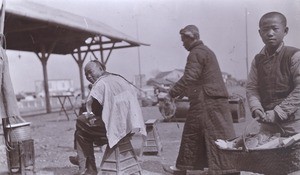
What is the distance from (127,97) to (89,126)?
1.78 feet

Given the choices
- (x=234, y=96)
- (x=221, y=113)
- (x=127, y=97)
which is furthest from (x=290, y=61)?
(x=234, y=96)

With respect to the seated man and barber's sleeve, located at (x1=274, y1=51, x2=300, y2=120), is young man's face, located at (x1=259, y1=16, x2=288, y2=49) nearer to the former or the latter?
barber's sleeve, located at (x1=274, y1=51, x2=300, y2=120)

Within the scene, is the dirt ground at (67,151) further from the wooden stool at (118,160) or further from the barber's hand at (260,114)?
the barber's hand at (260,114)

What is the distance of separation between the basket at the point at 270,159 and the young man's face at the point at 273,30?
809mm

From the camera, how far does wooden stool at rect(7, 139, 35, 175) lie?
3.82m

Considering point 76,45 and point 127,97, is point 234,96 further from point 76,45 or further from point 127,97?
point 76,45

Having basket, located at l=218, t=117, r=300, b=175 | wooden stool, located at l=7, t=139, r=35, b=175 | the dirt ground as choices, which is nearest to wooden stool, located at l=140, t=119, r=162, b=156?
the dirt ground

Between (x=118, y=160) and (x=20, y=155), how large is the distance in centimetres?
122

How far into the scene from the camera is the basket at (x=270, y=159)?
2.04 metres

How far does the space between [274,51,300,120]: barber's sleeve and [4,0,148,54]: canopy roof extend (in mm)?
6138

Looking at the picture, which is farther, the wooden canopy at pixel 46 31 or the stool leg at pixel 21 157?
the wooden canopy at pixel 46 31

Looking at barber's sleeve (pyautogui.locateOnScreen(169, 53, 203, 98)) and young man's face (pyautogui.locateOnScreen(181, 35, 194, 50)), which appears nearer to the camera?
barber's sleeve (pyautogui.locateOnScreen(169, 53, 203, 98))

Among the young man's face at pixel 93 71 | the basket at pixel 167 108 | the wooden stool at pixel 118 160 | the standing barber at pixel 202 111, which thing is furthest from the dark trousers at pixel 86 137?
the basket at pixel 167 108

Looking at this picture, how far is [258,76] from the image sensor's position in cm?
265
